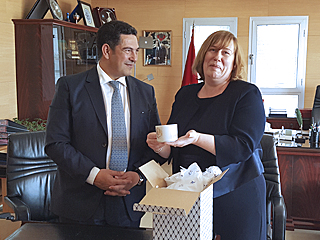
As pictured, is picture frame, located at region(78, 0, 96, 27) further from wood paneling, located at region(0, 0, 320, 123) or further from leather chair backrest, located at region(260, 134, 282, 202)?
leather chair backrest, located at region(260, 134, 282, 202)

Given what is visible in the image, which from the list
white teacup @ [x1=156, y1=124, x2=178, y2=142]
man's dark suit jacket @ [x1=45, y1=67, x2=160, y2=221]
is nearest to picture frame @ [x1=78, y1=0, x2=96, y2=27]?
man's dark suit jacket @ [x1=45, y1=67, x2=160, y2=221]

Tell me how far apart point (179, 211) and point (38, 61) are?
14.3ft

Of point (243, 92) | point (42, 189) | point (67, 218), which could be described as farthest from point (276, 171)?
point (42, 189)

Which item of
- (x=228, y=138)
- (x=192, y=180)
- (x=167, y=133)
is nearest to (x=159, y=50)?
(x=228, y=138)

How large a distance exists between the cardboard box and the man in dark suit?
660 millimetres

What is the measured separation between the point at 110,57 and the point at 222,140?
2.35ft

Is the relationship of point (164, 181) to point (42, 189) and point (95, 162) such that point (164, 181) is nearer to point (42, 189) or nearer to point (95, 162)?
point (95, 162)

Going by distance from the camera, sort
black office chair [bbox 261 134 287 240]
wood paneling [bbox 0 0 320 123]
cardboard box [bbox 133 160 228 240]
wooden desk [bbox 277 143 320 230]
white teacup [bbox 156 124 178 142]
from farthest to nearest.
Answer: wood paneling [bbox 0 0 320 123], wooden desk [bbox 277 143 320 230], black office chair [bbox 261 134 287 240], white teacup [bbox 156 124 178 142], cardboard box [bbox 133 160 228 240]

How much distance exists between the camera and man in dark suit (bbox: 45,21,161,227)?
1.67m

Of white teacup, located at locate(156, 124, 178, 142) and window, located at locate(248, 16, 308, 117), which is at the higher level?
window, located at locate(248, 16, 308, 117)

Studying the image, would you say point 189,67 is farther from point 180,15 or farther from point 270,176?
point 270,176

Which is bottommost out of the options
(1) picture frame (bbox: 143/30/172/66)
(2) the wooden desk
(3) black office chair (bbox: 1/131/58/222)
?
(2) the wooden desk

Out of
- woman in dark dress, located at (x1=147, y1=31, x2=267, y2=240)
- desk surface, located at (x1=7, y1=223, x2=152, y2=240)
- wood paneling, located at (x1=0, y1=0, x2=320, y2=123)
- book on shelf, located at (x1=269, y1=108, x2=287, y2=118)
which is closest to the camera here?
desk surface, located at (x1=7, y1=223, x2=152, y2=240)

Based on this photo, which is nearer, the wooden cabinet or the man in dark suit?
the man in dark suit
